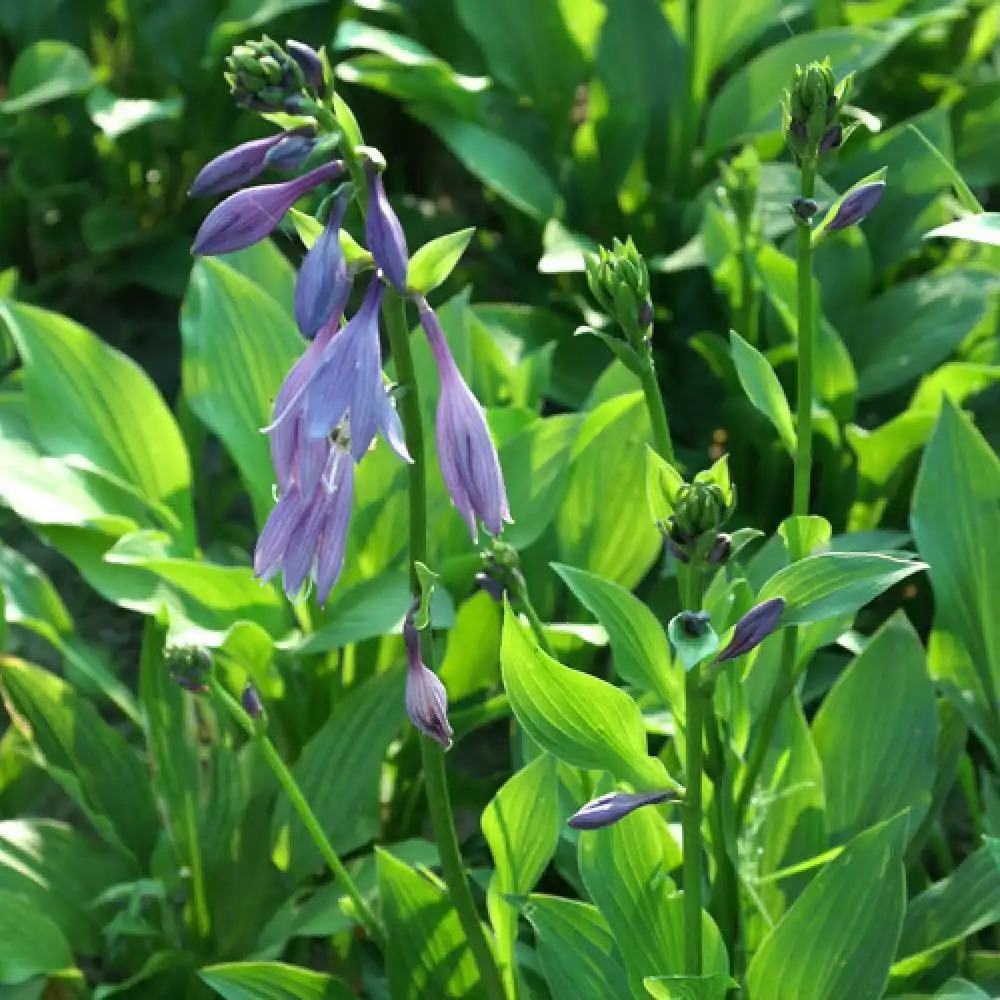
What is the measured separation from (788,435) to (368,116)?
2411 millimetres

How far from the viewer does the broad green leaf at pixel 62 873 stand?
190 centimetres

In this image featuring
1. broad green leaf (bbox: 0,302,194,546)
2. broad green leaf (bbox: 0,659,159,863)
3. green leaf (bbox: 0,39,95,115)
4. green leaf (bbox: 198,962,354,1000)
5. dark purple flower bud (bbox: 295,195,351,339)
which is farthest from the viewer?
green leaf (bbox: 0,39,95,115)

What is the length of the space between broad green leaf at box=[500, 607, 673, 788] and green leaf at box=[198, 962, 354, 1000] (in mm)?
513

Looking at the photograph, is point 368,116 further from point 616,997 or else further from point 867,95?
point 616,997

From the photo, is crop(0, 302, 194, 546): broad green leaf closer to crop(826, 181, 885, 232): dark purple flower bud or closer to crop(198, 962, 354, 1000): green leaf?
crop(198, 962, 354, 1000): green leaf

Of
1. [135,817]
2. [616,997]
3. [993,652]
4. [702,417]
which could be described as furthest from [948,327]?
Result: [135,817]

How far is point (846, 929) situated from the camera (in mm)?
1435

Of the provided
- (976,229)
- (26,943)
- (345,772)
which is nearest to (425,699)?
(976,229)

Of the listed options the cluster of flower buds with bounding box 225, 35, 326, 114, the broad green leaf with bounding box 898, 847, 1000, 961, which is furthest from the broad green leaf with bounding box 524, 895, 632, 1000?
the cluster of flower buds with bounding box 225, 35, 326, 114

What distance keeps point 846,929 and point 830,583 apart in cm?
44

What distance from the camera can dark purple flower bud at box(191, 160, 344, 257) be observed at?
1095 millimetres

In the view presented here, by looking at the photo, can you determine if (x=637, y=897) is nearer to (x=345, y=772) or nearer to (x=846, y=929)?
(x=846, y=929)

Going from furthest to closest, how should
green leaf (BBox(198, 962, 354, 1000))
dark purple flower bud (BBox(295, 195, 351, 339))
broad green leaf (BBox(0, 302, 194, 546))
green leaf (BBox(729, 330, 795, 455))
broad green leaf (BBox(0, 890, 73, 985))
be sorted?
broad green leaf (BBox(0, 302, 194, 546)) < broad green leaf (BBox(0, 890, 73, 985)) < green leaf (BBox(198, 962, 354, 1000)) < green leaf (BBox(729, 330, 795, 455)) < dark purple flower bud (BBox(295, 195, 351, 339))

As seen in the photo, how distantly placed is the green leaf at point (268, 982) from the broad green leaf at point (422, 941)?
80mm
